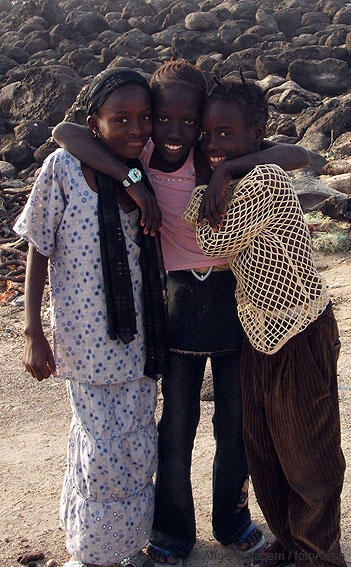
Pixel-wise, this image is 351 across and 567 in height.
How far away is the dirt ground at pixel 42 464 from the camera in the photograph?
9.25 feet

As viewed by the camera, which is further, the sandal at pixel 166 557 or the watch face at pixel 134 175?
the sandal at pixel 166 557

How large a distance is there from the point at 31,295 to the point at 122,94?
71 cm

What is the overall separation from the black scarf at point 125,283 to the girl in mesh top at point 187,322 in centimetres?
7

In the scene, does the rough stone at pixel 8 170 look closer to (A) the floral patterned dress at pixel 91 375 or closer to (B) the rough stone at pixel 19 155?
(B) the rough stone at pixel 19 155

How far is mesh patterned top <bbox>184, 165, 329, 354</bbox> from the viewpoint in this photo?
7.34 feet

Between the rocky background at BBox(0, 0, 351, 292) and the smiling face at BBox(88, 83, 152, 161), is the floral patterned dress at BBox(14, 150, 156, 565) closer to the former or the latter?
the smiling face at BBox(88, 83, 152, 161)

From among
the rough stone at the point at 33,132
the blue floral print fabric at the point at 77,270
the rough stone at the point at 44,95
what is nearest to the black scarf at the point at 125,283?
the blue floral print fabric at the point at 77,270

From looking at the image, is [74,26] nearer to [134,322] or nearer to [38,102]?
[38,102]

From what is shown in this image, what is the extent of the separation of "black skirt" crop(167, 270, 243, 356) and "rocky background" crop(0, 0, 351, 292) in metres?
4.28

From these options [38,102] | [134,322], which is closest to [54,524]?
[134,322]

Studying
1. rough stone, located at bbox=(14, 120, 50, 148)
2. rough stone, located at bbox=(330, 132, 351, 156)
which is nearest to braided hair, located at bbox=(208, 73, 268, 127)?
rough stone, located at bbox=(330, 132, 351, 156)

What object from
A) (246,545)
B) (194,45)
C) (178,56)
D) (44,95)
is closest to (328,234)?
(246,545)

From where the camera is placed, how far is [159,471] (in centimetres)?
266

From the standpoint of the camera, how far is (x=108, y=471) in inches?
95.1
